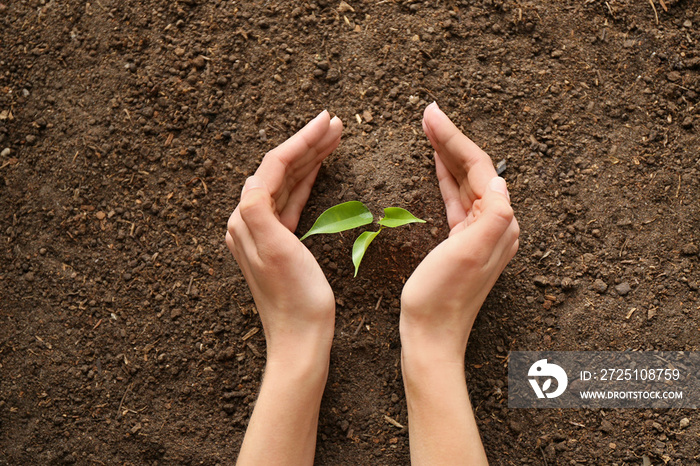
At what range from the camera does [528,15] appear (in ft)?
4.26

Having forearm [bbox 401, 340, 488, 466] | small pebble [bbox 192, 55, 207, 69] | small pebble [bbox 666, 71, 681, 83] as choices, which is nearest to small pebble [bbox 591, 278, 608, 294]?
forearm [bbox 401, 340, 488, 466]

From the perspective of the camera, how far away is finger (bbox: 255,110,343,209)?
1140 mm

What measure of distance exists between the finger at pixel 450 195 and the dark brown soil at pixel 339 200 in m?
0.04

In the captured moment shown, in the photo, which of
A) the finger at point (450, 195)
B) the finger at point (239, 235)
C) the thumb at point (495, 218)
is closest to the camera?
the thumb at point (495, 218)

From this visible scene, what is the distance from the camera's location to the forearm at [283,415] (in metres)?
1.06

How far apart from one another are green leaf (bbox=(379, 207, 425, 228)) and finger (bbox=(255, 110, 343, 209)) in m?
0.21

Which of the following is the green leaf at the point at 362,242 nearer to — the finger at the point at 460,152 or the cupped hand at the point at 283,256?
the cupped hand at the point at 283,256

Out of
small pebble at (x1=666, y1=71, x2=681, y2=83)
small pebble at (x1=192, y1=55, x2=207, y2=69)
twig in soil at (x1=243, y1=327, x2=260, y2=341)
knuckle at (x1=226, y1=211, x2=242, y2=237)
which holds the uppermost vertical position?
small pebble at (x1=192, y1=55, x2=207, y2=69)

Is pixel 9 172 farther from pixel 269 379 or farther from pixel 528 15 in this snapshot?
pixel 528 15

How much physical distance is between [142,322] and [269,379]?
0.42 meters

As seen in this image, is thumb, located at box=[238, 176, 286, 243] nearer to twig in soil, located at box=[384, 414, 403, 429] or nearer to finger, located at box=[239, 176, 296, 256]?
finger, located at box=[239, 176, 296, 256]

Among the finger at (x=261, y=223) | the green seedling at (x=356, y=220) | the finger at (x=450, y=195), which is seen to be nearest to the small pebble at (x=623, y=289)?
the finger at (x=450, y=195)

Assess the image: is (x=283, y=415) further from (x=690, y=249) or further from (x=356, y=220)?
(x=690, y=249)

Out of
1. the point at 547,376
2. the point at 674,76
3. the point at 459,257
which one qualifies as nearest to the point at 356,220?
the point at 459,257
